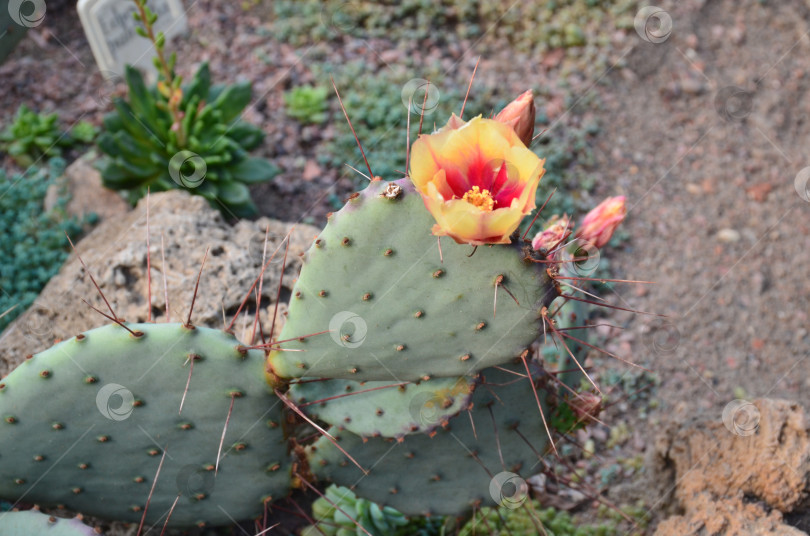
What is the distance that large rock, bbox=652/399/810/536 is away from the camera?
2170 mm

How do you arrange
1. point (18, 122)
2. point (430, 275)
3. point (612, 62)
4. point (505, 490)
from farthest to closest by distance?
1. point (612, 62)
2. point (18, 122)
3. point (505, 490)
4. point (430, 275)

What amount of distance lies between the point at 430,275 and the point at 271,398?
0.60 meters

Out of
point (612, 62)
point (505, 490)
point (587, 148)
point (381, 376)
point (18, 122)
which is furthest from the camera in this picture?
point (612, 62)

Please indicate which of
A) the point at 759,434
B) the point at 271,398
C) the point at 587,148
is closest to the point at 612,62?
the point at 587,148

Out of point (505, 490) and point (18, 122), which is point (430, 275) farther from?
point (18, 122)

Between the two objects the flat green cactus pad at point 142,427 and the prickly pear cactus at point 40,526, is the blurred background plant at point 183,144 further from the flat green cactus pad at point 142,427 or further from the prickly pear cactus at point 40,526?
the prickly pear cactus at point 40,526

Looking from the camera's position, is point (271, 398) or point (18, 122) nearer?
point (271, 398)

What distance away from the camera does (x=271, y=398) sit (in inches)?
78.2

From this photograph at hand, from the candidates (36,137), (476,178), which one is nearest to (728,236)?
(476,178)

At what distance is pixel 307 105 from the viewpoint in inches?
151

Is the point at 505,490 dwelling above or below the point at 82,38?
below

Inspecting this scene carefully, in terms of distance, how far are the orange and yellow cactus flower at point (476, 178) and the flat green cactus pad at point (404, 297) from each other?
154mm

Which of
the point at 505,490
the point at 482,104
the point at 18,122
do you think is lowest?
the point at 505,490

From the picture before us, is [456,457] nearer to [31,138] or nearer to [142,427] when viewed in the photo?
[142,427]
